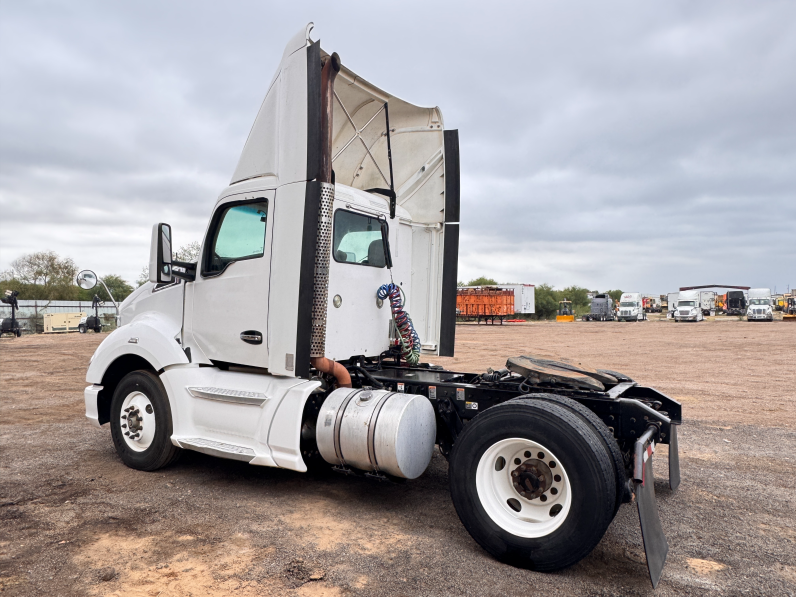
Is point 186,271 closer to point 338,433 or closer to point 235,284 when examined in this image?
point 235,284

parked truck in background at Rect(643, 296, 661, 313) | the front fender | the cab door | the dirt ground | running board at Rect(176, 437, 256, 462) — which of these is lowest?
the dirt ground

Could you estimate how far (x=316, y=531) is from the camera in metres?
4.20

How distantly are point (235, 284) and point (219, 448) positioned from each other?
152cm

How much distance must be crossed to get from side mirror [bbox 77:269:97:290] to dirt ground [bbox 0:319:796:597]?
1.94m

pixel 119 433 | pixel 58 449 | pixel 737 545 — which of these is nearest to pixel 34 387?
pixel 58 449

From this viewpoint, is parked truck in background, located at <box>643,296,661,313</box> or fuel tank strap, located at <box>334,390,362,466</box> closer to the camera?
fuel tank strap, located at <box>334,390,362,466</box>

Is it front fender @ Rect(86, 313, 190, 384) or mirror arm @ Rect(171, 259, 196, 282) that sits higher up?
mirror arm @ Rect(171, 259, 196, 282)

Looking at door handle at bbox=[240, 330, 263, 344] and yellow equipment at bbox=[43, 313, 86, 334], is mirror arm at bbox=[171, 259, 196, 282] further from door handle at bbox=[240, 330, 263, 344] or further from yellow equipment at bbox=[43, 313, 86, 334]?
yellow equipment at bbox=[43, 313, 86, 334]

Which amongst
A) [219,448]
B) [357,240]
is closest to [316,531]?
[219,448]

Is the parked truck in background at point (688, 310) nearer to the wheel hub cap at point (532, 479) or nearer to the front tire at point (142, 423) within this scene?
the wheel hub cap at point (532, 479)

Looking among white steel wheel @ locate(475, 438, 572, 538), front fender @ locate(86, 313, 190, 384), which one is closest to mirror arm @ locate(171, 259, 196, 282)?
front fender @ locate(86, 313, 190, 384)

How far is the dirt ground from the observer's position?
341 centimetres

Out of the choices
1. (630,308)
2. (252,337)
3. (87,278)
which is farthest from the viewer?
(630,308)

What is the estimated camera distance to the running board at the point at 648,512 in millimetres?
3276
